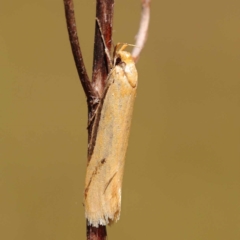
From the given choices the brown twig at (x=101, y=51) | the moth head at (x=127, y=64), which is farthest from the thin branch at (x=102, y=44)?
the moth head at (x=127, y=64)

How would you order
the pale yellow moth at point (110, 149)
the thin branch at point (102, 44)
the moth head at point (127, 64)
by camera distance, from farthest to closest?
the moth head at point (127, 64)
the pale yellow moth at point (110, 149)
the thin branch at point (102, 44)

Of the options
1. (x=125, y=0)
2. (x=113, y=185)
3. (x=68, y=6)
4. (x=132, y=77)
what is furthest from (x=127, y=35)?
(x=68, y=6)

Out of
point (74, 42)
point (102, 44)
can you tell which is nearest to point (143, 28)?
point (102, 44)

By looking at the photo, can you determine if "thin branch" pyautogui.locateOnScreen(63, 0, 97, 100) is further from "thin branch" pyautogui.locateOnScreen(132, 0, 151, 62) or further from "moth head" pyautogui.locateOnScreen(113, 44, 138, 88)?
"moth head" pyautogui.locateOnScreen(113, 44, 138, 88)

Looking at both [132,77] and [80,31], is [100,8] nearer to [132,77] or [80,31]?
[132,77]

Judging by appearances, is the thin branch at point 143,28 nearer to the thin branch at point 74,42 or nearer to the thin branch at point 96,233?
the thin branch at point 74,42

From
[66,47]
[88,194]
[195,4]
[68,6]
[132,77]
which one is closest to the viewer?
[68,6]

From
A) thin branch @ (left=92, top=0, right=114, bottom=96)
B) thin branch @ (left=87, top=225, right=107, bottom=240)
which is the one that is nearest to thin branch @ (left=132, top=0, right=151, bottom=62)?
thin branch @ (left=92, top=0, right=114, bottom=96)

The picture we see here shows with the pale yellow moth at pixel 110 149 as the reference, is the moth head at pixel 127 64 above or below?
above
